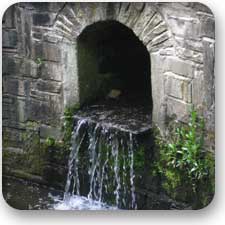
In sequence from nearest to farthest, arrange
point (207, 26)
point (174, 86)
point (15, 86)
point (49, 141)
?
point (207, 26) < point (174, 86) < point (15, 86) < point (49, 141)

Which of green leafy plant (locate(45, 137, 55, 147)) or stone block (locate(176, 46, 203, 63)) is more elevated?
stone block (locate(176, 46, 203, 63))

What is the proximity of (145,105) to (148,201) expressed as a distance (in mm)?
445

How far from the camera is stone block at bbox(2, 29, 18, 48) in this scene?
4410 mm

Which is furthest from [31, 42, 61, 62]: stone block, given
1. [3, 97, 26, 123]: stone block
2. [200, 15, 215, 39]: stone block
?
[200, 15, 215, 39]: stone block

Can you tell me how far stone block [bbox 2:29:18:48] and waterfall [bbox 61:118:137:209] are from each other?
1.55ft

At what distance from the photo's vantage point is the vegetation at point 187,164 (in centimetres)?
438

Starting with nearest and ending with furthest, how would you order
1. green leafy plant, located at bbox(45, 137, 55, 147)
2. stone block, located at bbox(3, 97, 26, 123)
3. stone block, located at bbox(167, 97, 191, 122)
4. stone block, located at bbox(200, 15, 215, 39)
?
stone block, located at bbox(200, 15, 215, 39)
stone block, located at bbox(167, 97, 191, 122)
stone block, located at bbox(3, 97, 26, 123)
green leafy plant, located at bbox(45, 137, 55, 147)

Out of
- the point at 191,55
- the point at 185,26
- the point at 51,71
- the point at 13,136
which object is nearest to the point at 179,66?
the point at 191,55

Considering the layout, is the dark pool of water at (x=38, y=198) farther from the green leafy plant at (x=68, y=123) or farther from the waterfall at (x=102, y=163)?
the green leafy plant at (x=68, y=123)

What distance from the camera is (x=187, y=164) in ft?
14.5

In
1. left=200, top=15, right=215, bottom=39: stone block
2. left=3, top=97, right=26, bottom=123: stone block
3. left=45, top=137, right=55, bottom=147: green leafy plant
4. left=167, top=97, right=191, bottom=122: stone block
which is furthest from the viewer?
left=45, top=137, right=55, bottom=147: green leafy plant

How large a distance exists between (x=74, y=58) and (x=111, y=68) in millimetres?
192

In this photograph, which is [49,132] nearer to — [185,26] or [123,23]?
[123,23]

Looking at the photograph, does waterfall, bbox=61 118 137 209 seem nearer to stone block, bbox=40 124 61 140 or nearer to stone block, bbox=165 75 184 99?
stone block, bbox=40 124 61 140
